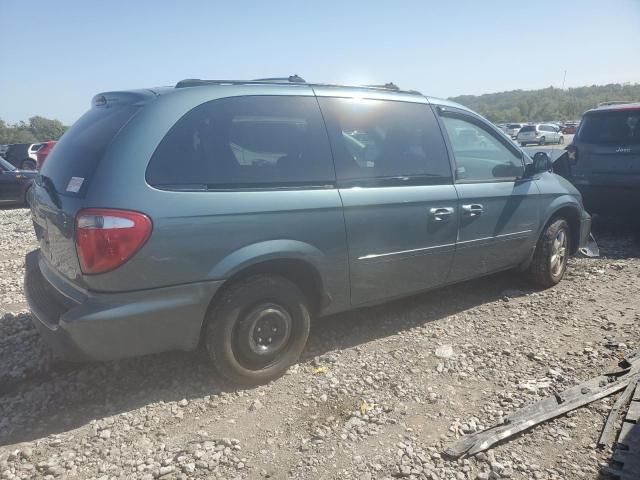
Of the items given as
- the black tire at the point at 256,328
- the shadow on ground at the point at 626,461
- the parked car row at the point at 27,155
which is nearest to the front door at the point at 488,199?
the black tire at the point at 256,328

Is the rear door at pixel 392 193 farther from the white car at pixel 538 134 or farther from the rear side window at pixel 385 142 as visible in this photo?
the white car at pixel 538 134

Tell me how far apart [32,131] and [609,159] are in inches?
2558

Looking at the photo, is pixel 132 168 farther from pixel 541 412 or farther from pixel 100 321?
pixel 541 412

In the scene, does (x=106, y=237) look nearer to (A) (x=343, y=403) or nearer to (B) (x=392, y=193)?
(A) (x=343, y=403)

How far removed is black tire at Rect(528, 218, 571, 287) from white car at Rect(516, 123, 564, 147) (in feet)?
120

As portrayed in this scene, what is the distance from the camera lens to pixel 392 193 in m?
3.51

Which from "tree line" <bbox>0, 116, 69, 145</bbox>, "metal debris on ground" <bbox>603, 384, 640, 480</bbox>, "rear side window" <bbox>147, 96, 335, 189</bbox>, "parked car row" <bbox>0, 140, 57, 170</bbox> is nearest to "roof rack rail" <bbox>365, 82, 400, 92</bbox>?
"rear side window" <bbox>147, 96, 335, 189</bbox>

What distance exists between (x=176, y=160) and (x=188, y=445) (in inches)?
61.8

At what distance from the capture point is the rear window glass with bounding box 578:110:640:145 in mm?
6508

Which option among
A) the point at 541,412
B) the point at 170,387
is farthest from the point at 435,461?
the point at 170,387

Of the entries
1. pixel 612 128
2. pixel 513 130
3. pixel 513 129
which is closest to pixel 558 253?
pixel 612 128

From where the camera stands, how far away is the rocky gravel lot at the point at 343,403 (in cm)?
250

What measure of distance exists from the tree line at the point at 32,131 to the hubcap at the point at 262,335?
2058 inches

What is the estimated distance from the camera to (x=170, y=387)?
316 cm
